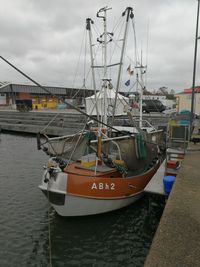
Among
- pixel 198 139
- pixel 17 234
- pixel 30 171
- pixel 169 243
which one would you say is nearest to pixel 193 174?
pixel 169 243

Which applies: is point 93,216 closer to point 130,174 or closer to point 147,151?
point 130,174

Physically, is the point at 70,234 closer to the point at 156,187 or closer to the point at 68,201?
the point at 68,201

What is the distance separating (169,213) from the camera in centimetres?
573

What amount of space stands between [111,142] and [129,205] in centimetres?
235

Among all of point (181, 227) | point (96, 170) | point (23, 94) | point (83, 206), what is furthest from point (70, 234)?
point (23, 94)

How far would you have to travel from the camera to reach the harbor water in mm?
7164

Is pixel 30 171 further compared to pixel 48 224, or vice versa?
pixel 30 171

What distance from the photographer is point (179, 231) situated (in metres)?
5.05

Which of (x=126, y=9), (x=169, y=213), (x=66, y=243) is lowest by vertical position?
(x=66, y=243)

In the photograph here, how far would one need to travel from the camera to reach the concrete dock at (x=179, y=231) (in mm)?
4219

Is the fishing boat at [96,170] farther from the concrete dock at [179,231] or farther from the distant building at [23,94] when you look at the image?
the distant building at [23,94]

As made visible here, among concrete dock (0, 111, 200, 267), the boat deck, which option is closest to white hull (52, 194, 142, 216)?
the boat deck

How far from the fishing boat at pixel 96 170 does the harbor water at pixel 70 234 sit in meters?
0.43

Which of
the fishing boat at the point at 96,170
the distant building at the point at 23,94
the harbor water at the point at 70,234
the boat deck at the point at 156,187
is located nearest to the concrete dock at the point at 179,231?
the boat deck at the point at 156,187
